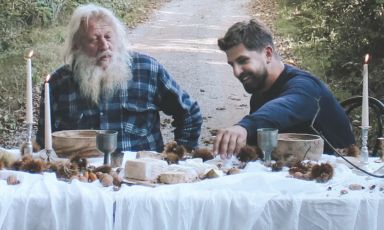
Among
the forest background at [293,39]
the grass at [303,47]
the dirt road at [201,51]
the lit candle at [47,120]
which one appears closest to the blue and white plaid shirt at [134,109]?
the lit candle at [47,120]

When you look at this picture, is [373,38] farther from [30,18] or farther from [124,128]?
[30,18]

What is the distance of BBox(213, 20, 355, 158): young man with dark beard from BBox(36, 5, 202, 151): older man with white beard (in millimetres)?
603

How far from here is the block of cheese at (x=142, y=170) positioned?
2080 millimetres

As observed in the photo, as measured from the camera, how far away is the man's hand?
7.40 ft

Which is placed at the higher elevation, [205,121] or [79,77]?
[79,77]

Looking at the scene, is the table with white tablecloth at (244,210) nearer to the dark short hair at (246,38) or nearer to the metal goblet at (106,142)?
Answer: the metal goblet at (106,142)

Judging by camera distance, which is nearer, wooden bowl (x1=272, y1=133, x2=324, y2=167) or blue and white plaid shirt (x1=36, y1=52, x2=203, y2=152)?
wooden bowl (x1=272, y1=133, x2=324, y2=167)

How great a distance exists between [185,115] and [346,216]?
1699mm

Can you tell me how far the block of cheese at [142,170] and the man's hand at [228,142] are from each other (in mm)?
240

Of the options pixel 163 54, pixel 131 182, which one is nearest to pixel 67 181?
pixel 131 182

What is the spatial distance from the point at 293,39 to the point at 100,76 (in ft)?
26.1

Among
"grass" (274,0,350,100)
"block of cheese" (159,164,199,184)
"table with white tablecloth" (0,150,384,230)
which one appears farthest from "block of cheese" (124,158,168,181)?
"grass" (274,0,350,100)

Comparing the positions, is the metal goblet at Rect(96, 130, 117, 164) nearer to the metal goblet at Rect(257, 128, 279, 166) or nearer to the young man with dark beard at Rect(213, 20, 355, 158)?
the metal goblet at Rect(257, 128, 279, 166)

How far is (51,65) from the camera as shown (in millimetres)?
9000
